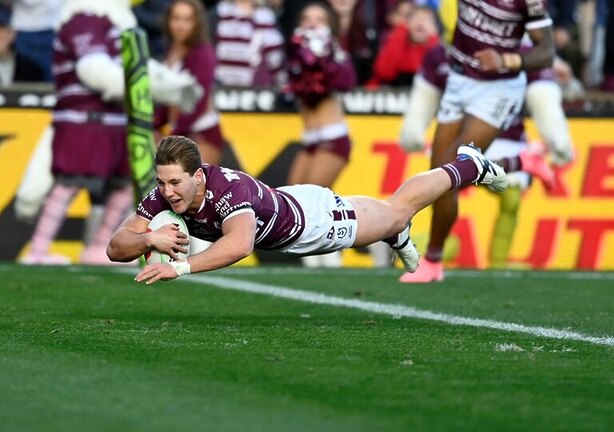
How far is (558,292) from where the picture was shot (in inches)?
420

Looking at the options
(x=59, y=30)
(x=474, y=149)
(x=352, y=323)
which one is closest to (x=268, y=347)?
(x=352, y=323)

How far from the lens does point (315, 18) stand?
1415 cm

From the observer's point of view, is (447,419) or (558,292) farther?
(558,292)

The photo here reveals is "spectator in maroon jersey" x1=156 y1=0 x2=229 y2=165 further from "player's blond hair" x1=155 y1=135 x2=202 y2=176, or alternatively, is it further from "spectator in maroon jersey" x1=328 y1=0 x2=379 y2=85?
"player's blond hair" x1=155 y1=135 x2=202 y2=176

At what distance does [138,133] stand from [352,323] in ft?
15.5

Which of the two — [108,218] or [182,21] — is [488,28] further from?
[108,218]

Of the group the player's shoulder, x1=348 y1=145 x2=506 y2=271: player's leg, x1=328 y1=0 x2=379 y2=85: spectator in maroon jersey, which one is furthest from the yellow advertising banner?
the player's shoulder

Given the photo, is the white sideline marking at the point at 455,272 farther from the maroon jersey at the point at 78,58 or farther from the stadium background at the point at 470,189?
the maroon jersey at the point at 78,58

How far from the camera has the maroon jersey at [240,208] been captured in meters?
7.59

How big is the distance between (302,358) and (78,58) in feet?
23.3

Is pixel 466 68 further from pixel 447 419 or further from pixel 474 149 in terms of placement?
pixel 447 419

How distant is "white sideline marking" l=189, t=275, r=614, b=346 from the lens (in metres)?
7.60

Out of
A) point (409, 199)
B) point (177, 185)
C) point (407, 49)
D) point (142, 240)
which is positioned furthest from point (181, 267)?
point (407, 49)

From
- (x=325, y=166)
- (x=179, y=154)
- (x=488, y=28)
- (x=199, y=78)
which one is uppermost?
(x=488, y=28)
